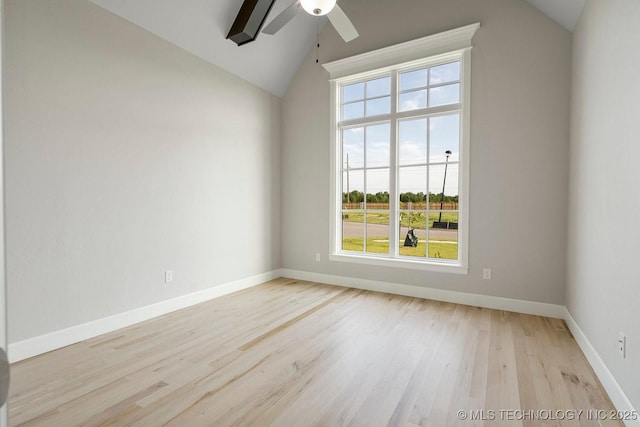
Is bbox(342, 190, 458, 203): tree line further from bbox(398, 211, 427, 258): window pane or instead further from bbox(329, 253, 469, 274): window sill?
bbox(329, 253, 469, 274): window sill

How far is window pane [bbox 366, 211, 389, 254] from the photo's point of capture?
4.16 m

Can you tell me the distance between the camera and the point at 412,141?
156 inches

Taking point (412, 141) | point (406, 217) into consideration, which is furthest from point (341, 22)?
point (406, 217)

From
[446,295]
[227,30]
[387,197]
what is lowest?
[446,295]

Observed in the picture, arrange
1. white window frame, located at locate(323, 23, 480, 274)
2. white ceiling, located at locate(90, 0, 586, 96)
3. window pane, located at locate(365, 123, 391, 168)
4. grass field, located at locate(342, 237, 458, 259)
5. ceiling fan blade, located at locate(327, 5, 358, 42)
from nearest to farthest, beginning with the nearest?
ceiling fan blade, located at locate(327, 5, 358, 42), white ceiling, located at locate(90, 0, 586, 96), white window frame, located at locate(323, 23, 480, 274), grass field, located at locate(342, 237, 458, 259), window pane, located at locate(365, 123, 391, 168)

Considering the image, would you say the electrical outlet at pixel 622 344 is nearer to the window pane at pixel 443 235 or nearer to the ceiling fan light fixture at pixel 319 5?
the window pane at pixel 443 235

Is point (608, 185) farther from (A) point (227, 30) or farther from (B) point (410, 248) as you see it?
(A) point (227, 30)

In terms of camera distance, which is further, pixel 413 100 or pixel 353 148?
pixel 353 148

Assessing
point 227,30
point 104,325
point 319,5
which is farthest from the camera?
point 227,30

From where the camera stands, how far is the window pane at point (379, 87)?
162 inches

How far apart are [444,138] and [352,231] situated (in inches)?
65.7

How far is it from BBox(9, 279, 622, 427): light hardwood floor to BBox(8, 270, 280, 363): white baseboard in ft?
0.29

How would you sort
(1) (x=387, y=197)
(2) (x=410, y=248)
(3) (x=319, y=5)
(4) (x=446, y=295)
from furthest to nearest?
(1) (x=387, y=197), (2) (x=410, y=248), (4) (x=446, y=295), (3) (x=319, y=5)

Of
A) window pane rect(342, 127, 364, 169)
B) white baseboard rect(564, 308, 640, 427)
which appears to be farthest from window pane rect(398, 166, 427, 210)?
white baseboard rect(564, 308, 640, 427)
